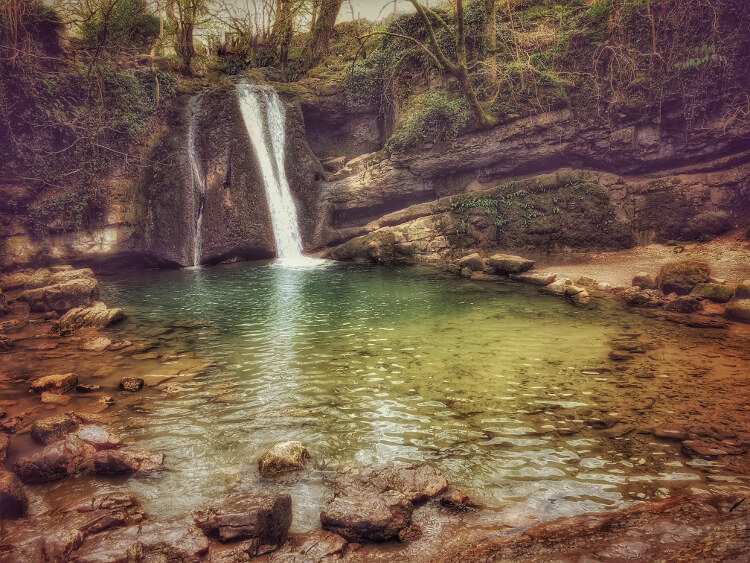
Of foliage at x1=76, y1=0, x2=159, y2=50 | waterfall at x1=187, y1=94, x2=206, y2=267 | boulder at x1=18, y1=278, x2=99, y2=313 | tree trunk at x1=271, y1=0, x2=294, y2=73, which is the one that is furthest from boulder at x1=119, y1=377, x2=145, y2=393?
tree trunk at x1=271, y1=0, x2=294, y2=73

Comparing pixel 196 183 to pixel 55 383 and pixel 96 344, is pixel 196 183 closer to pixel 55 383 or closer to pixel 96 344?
pixel 96 344

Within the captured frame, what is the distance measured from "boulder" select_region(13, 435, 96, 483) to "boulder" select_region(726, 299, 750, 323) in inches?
396

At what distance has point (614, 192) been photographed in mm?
13383

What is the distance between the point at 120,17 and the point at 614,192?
1946cm

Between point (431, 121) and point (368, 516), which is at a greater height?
point (431, 121)

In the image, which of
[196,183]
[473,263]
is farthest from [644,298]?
[196,183]

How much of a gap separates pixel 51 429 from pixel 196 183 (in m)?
14.2

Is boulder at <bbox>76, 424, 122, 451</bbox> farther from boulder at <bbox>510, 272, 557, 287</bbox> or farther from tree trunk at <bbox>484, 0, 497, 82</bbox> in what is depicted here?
tree trunk at <bbox>484, 0, 497, 82</bbox>

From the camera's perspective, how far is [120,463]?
3.89m

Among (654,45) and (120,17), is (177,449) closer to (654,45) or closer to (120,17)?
(654,45)

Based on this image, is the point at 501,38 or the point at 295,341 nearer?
the point at 295,341

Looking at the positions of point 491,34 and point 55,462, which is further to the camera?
point 491,34

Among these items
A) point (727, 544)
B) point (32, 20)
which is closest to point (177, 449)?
point (727, 544)

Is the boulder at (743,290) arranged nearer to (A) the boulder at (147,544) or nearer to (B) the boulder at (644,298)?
(B) the boulder at (644,298)
